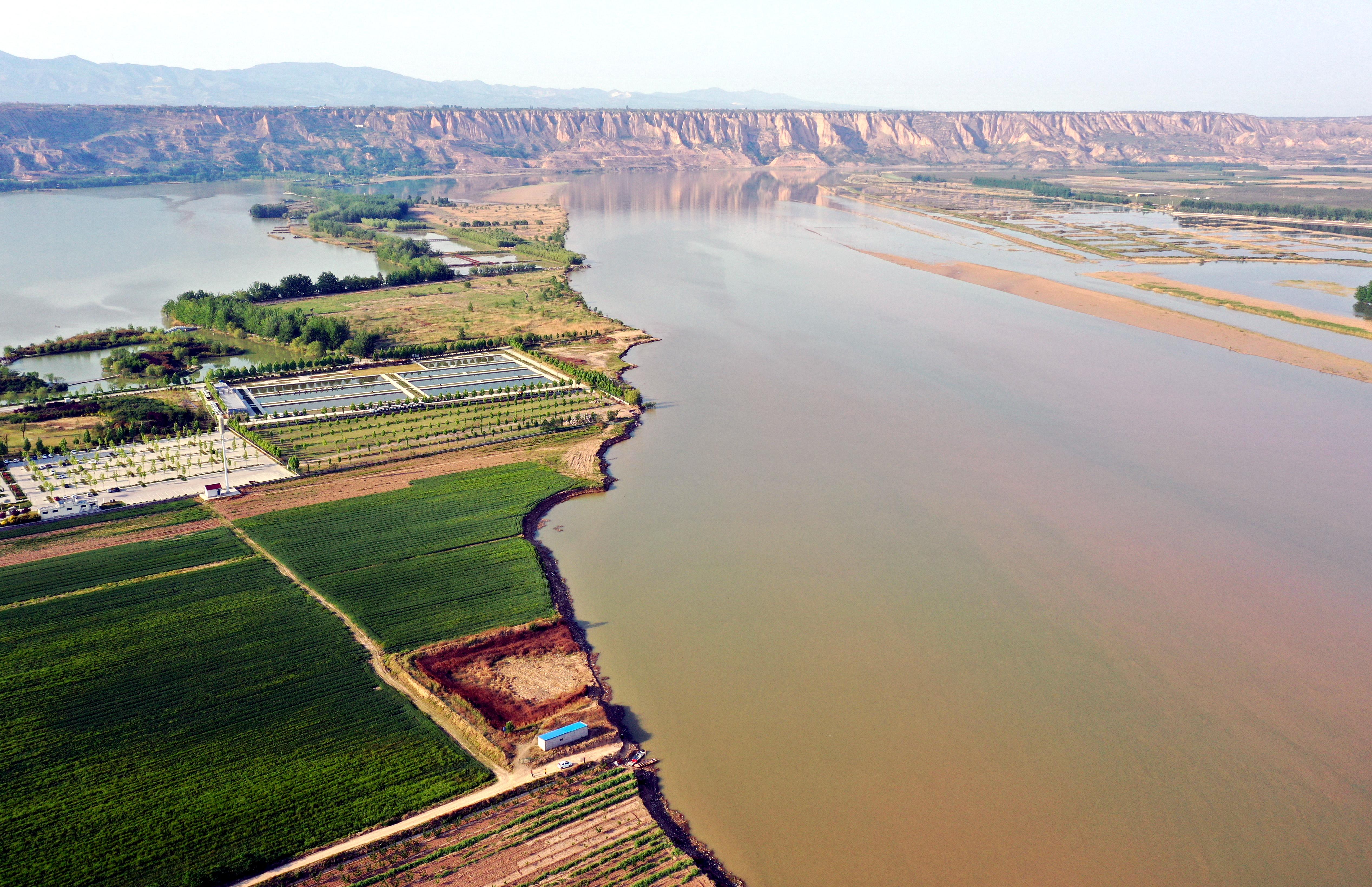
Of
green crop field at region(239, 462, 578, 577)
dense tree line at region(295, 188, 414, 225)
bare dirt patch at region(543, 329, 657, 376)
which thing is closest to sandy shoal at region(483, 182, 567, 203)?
dense tree line at region(295, 188, 414, 225)

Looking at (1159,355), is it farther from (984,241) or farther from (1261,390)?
(984,241)

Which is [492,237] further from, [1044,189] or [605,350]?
[1044,189]

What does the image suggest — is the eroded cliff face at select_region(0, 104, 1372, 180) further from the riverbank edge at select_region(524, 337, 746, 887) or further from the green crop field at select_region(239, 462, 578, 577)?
the riverbank edge at select_region(524, 337, 746, 887)

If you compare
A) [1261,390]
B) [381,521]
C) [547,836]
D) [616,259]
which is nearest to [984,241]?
[616,259]

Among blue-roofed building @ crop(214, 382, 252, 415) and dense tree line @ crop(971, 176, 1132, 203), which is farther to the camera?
dense tree line @ crop(971, 176, 1132, 203)

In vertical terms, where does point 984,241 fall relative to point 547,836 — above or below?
above
